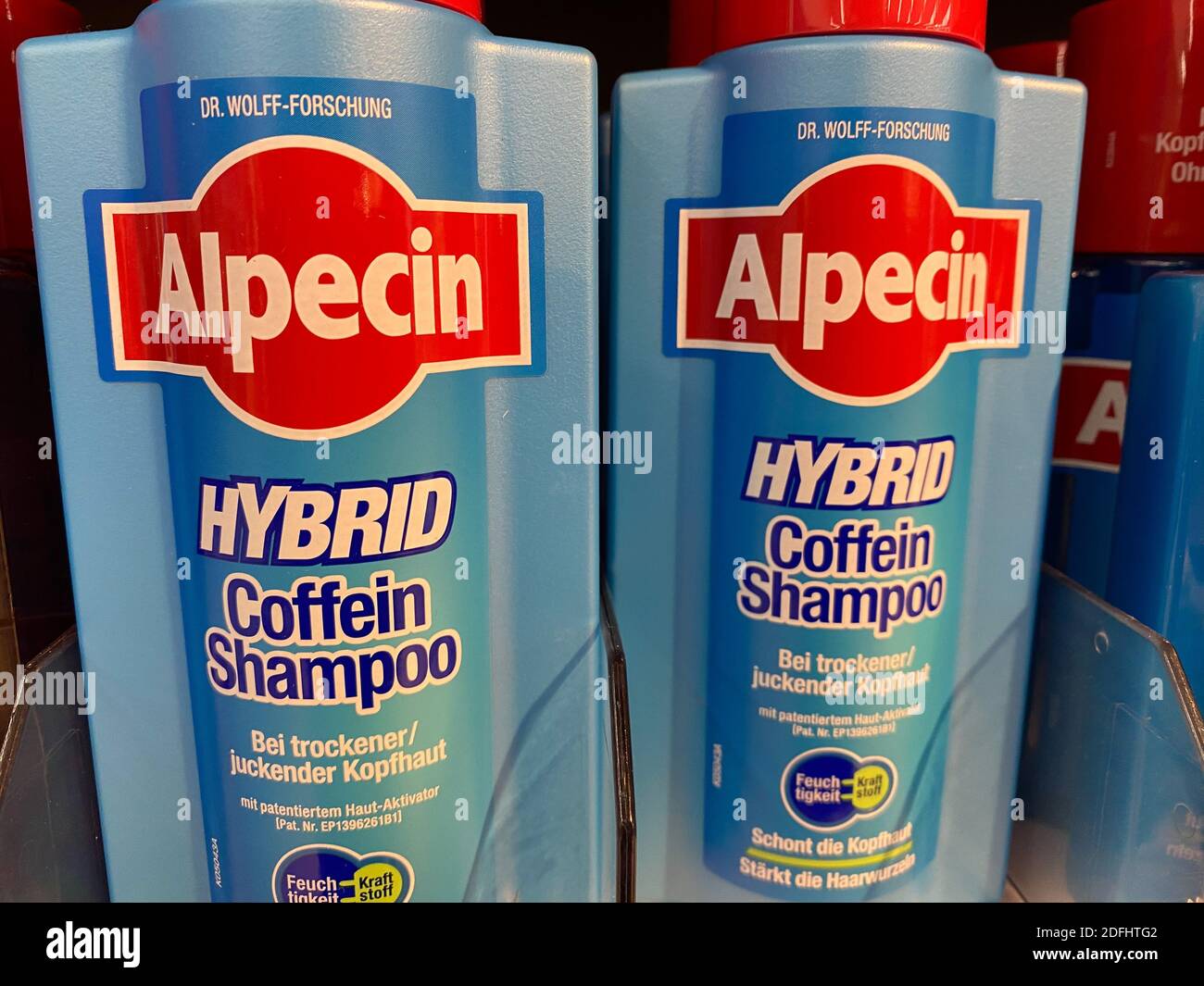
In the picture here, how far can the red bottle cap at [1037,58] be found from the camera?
28.8 inches

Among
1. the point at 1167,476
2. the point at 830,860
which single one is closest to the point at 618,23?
the point at 1167,476

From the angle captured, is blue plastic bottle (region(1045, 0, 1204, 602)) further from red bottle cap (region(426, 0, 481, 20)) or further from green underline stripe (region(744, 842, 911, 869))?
red bottle cap (region(426, 0, 481, 20))

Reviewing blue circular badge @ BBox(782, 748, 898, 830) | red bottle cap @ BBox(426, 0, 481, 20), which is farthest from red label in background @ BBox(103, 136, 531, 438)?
blue circular badge @ BBox(782, 748, 898, 830)

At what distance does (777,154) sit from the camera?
559 millimetres

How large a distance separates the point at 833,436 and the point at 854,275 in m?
0.10

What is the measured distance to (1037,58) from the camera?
0.74 meters

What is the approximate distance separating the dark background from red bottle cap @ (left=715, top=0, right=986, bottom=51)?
11.2 inches

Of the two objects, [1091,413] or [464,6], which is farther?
[1091,413]

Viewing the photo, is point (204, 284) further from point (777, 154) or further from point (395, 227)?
point (777, 154)

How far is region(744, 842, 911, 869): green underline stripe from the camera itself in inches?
25.1

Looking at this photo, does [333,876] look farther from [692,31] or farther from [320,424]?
[692,31]

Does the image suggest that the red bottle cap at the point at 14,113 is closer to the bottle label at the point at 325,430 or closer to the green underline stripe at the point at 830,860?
the bottle label at the point at 325,430

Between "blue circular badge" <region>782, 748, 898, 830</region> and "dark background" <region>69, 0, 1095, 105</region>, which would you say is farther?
"dark background" <region>69, 0, 1095, 105</region>

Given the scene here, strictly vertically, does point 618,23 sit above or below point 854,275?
above
